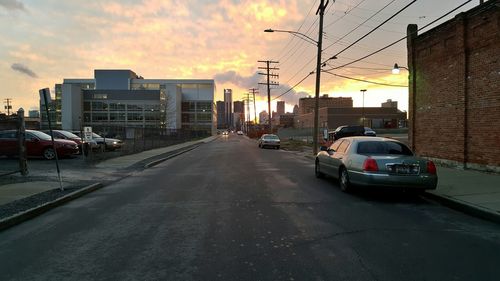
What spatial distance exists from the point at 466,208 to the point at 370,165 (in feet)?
7.22

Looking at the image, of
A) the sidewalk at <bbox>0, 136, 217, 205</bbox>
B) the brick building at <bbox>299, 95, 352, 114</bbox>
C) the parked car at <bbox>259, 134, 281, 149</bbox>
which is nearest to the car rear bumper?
the sidewalk at <bbox>0, 136, 217, 205</bbox>

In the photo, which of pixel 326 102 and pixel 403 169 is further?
pixel 326 102

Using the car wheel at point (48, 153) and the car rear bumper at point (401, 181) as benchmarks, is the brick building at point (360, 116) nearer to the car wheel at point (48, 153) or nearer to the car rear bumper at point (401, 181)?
the car wheel at point (48, 153)

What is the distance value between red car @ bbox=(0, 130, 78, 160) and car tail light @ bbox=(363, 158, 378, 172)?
1563 cm

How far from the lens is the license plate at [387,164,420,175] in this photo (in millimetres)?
9719

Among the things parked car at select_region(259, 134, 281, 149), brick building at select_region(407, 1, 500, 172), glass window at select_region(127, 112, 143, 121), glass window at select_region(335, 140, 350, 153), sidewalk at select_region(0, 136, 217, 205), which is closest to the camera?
sidewalk at select_region(0, 136, 217, 205)

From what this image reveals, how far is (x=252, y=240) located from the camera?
6.26 metres

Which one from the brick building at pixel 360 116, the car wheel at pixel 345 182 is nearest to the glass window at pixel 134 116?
the brick building at pixel 360 116

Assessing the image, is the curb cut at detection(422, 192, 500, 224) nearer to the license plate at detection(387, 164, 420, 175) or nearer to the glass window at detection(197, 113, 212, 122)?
the license plate at detection(387, 164, 420, 175)

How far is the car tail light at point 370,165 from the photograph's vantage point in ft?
32.3

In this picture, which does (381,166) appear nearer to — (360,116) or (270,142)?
(270,142)

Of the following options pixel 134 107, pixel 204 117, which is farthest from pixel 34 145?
pixel 204 117

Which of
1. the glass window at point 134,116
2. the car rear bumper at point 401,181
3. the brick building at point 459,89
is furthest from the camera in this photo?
the glass window at point 134,116

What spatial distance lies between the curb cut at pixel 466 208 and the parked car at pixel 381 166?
36 centimetres
